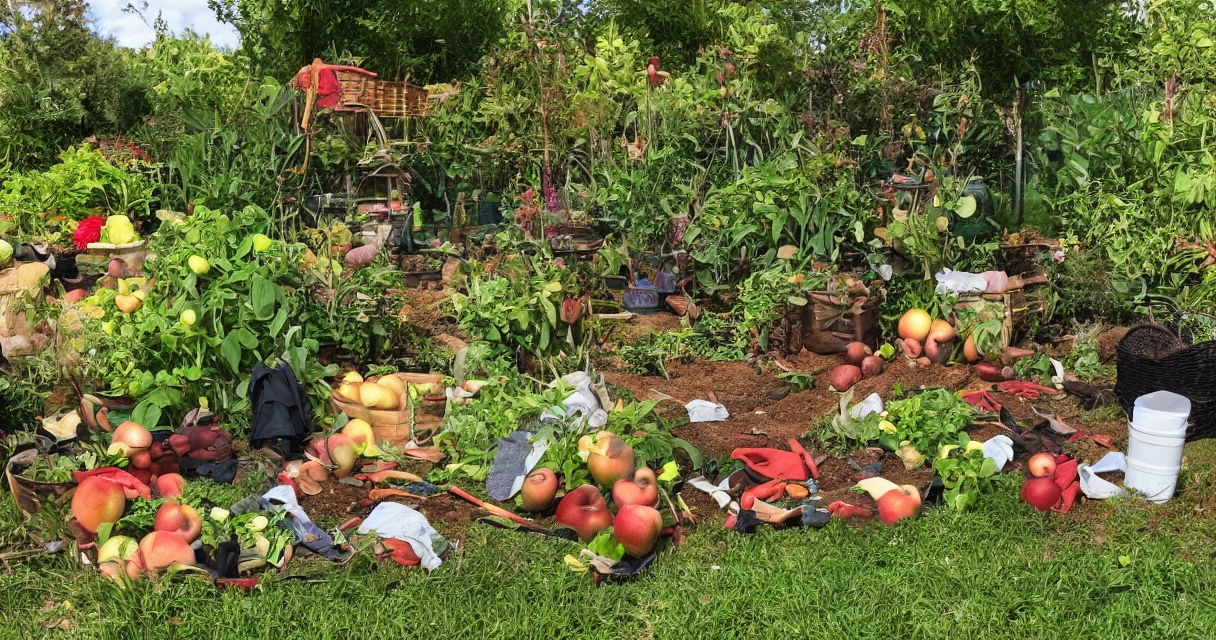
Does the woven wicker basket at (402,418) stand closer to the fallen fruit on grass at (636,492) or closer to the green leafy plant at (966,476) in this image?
the fallen fruit on grass at (636,492)

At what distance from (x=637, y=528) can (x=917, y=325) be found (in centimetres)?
298

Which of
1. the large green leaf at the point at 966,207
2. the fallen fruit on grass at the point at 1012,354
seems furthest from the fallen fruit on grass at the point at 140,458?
the large green leaf at the point at 966,207

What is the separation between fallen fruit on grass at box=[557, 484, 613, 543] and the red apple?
108cm

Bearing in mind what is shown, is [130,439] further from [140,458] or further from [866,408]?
[866,408]

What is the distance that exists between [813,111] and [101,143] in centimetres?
575

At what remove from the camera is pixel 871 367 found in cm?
595

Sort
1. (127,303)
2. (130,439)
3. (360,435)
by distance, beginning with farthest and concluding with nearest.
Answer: (127,303)
(360,435)
(130,439)

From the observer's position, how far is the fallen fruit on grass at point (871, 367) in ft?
19.5

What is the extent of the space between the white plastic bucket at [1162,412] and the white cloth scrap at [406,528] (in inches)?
111

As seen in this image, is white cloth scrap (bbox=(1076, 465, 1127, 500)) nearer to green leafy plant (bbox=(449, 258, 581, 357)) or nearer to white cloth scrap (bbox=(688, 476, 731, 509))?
white cloth scrap (bbox=(688, 476, 731, 509))

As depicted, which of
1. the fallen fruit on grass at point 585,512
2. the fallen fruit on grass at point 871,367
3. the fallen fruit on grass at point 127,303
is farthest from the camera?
the fallen fruit on grass at point 871,367

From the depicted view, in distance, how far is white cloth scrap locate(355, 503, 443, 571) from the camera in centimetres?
382

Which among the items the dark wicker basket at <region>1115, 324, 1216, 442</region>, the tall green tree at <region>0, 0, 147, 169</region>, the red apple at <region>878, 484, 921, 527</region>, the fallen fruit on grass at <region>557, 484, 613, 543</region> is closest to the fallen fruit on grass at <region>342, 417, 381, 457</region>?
the fallen fruit on grass at <region>557, 484, 613, 543</region>

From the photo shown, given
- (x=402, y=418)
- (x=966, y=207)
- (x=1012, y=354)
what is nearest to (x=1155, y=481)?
(x=1012, y=354)
